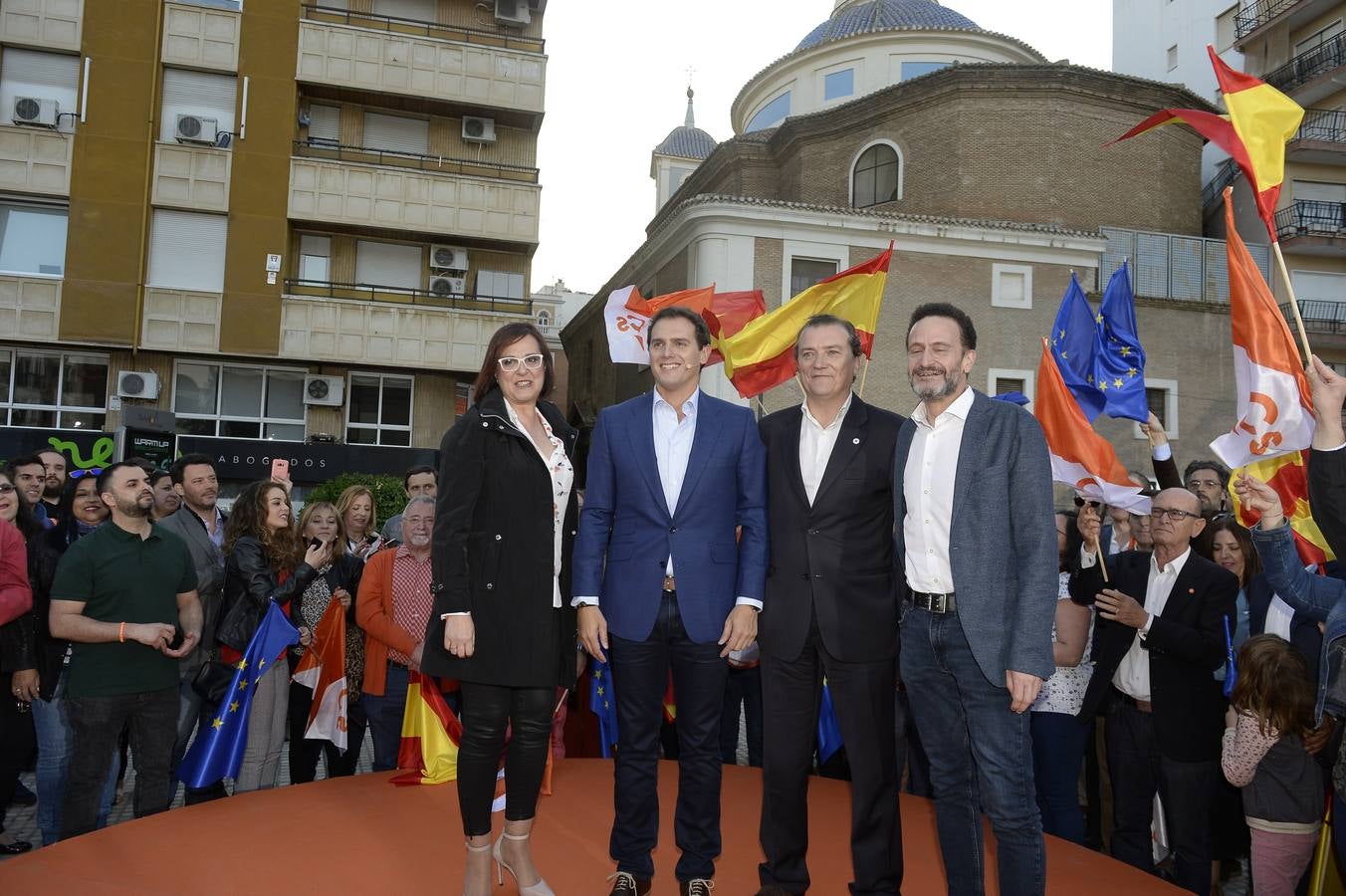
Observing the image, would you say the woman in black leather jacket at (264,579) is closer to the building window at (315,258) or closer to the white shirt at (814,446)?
the white shirt at (814,446)

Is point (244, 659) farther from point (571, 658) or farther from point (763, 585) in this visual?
point (763, 585)

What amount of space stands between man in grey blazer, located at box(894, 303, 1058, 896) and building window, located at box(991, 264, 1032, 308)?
2385 cm

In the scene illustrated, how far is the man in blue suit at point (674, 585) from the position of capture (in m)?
3.91

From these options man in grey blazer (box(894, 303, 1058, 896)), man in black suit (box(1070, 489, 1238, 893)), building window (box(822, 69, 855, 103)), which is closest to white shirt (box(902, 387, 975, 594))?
man in grey blazer (box(894, 303, 1058, 896))

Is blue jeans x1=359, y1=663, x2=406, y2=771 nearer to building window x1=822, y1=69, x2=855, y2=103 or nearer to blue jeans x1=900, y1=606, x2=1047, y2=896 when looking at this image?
blue jeans x1=900, y1=606, x2=1047, y2=896

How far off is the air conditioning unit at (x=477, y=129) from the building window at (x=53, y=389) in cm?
976

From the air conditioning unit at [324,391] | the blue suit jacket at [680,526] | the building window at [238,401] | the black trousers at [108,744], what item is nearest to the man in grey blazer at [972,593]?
the blue suit jacket at [680,526]

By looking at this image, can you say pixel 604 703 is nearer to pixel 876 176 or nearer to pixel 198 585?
pixel 198 585

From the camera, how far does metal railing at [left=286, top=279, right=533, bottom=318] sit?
22.5 metres

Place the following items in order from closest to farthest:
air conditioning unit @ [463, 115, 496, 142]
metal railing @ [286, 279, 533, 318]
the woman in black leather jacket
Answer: the woman in black leather jacket, metal railing @ [286, 279, 533, 318], air conditioning unit @ [463, 115, 496, 142]

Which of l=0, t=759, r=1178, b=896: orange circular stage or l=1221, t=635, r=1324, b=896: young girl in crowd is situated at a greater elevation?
l=1221, t=635, r=1324, b=896: young girl in crowd

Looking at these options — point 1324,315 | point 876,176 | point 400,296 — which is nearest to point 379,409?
point 400,296

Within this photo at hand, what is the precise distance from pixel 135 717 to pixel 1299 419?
585 cm

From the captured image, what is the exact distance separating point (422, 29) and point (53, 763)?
2181 centimetres
